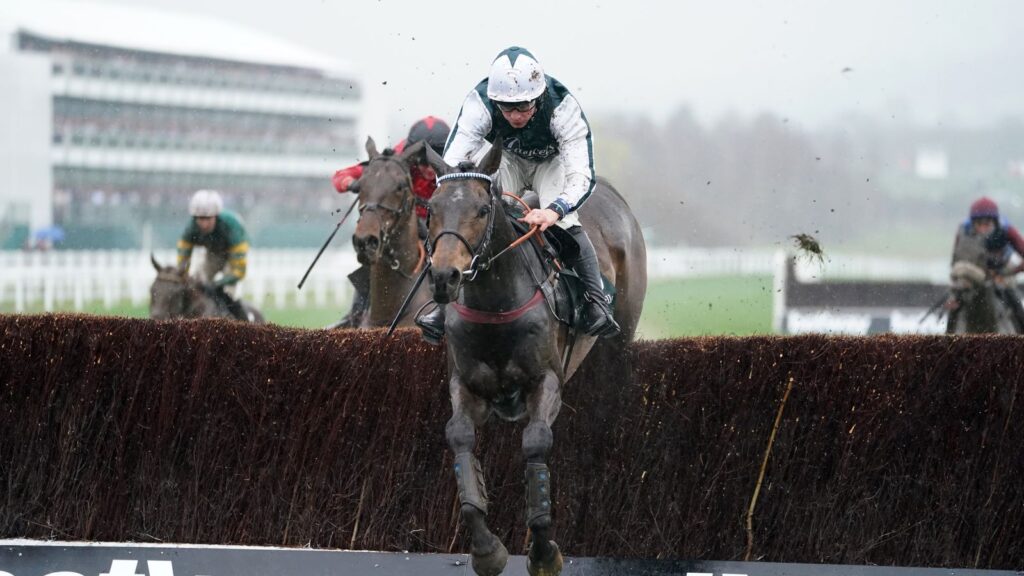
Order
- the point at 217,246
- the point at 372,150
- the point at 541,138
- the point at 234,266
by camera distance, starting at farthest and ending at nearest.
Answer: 1. the point at 217,246
2. the point at 234,266
3. the point at 372,150
4. the point at 541,138

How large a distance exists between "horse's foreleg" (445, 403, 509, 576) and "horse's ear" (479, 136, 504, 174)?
1.09 m

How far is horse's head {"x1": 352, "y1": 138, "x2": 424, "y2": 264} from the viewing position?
27.0ft

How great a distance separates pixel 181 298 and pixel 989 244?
7383 millimetres

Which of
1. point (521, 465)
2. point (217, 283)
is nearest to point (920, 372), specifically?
point (521, 465)

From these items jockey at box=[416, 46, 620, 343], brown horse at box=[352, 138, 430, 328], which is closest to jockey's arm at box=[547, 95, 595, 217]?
jockey at box=[416, 46, 620, 343]

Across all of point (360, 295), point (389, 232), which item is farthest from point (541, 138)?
point (360, 295)

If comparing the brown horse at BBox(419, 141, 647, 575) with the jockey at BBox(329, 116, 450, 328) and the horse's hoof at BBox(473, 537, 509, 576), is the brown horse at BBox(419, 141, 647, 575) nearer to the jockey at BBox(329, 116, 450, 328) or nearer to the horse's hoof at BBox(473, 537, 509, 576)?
the horse's hoof at BBox(473, 537, 509, 576)

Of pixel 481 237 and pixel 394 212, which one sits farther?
pixel 394 212

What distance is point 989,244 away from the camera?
Result: 43.5 ft

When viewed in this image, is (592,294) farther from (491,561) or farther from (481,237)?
(491,561)

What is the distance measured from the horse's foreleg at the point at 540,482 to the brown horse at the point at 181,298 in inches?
242

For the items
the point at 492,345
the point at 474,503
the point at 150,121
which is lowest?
the point at 474,503

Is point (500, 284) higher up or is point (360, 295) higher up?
point (500, 284)

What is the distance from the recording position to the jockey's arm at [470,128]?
260 inches
